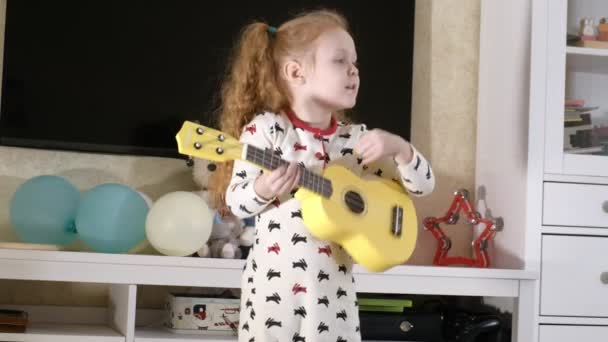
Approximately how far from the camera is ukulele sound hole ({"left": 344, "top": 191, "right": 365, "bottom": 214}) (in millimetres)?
1646

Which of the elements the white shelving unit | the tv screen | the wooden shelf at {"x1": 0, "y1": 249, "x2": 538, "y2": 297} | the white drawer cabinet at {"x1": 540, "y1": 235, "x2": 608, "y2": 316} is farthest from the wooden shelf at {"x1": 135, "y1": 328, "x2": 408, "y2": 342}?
the white drawer cabinet at {"x1": 540, "y1": 235, "x2": 608, "y2": 316}

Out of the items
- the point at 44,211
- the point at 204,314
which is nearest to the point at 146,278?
the point at 204,314

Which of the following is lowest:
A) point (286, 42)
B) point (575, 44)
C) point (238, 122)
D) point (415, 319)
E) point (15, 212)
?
point (415, 319)

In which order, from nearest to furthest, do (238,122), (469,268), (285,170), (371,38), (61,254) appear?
(285,170)
(238,122)
(61,254)
(469,268)
(371,38)

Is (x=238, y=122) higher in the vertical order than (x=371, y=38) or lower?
lower

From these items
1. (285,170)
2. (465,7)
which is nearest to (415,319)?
(465,7)

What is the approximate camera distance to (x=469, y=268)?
272 centimetres

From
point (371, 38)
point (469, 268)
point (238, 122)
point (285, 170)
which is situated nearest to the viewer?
point (285, 170)

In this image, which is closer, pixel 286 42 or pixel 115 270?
pixel 286 42

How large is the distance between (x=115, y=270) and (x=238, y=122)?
33.2 inches

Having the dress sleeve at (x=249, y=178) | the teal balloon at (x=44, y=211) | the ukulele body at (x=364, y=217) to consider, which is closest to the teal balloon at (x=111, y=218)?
the teal balloon at (x=44, y=211)

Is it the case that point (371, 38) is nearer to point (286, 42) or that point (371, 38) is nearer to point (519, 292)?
point (519, 292)

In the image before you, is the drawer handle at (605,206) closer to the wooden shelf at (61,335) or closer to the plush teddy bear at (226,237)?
the plush teddy bear at (226,237)

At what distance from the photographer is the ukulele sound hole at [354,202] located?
1.65 m
